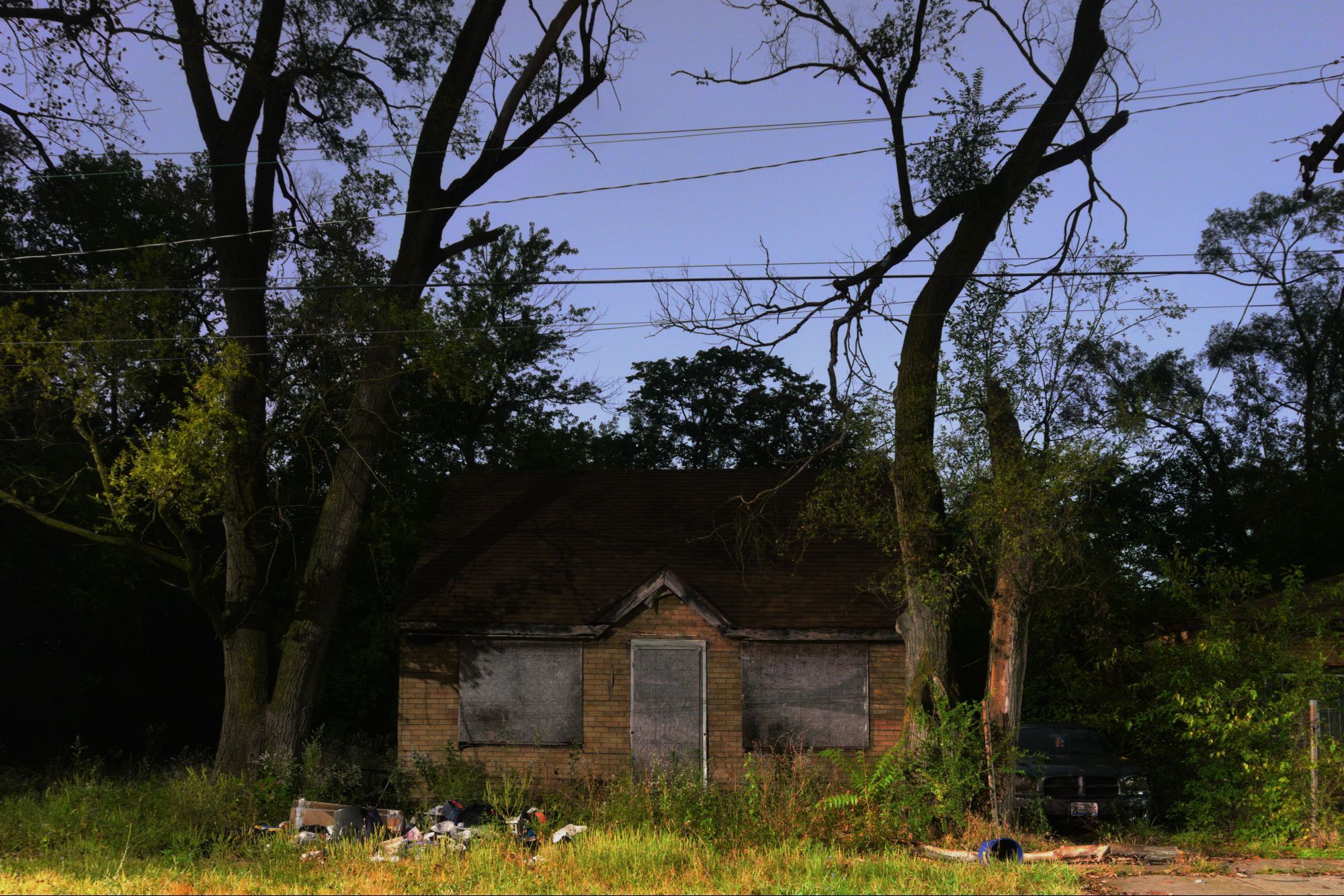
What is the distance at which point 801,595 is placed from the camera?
742 inches

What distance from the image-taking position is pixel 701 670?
18.3 metres

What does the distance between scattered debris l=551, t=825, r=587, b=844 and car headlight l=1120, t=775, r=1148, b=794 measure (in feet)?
24.6

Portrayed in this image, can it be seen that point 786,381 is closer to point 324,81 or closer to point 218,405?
point 324,81

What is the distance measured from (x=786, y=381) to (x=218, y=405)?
26382 mm

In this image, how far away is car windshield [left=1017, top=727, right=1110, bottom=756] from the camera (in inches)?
630

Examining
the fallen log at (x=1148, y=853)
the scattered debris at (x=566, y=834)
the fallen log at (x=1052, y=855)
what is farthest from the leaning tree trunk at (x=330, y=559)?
the fallen log at (x=1148, y=853)

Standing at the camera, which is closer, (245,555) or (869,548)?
(245,555)

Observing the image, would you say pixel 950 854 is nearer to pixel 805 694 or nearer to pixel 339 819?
pixel 805 694

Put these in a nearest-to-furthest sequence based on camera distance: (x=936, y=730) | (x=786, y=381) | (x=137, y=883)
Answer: (x=137, y=883)
(x=936, y=730)
(x=786, y=381)

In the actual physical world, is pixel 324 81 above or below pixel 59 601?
above

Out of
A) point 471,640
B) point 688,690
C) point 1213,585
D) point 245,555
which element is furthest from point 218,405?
point 1213,585

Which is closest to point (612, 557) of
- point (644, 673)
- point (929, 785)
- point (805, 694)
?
point (644, 673)

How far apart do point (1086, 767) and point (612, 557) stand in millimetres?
8523

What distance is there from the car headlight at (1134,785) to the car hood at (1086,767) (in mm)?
53
